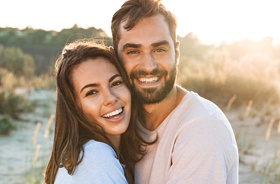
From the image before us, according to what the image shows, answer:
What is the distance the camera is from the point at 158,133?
3.66 meters

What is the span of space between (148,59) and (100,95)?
1.71ft

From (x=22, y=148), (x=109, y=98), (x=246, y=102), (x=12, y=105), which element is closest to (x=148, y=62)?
(x=109, y=98)

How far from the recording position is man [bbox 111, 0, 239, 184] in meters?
3.20

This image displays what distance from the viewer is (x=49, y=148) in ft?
30.4

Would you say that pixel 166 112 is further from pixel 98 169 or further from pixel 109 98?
pixel 98 169

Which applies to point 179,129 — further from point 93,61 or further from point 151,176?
point 93,61

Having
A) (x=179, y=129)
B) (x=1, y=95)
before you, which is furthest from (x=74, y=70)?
(x=1, y=95)

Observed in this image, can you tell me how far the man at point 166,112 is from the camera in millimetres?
3195

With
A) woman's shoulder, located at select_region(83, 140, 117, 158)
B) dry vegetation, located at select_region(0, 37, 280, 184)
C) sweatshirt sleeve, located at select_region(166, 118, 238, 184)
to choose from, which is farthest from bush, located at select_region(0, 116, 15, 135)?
sweatshirt sleeve, located at select_region(166, 118, 238, 184)

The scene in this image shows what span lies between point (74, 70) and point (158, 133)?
2.37 feet

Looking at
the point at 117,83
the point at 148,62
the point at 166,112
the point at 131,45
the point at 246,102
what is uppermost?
the point at 131,45

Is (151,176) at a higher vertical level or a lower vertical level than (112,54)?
lower

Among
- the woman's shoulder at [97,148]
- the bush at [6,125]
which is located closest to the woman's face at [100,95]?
the woman's shoulder at [97,148]

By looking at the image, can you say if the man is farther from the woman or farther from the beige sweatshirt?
the woman
